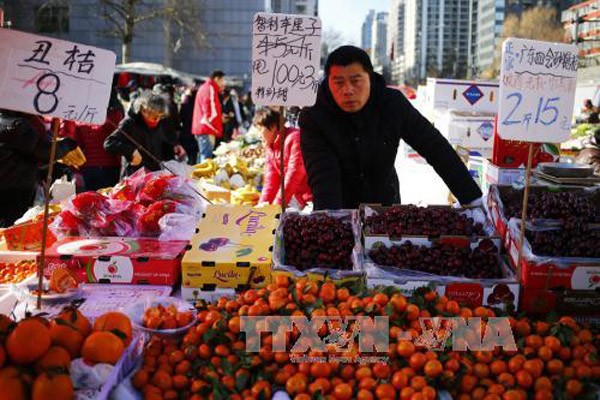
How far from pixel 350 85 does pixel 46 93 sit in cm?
150

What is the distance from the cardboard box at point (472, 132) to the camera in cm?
659

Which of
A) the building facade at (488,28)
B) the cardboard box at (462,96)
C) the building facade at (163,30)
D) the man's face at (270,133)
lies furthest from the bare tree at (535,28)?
the man's face at (270,133)

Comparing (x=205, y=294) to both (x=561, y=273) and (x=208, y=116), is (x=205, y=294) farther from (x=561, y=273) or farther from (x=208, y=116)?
(x=208, y=116)

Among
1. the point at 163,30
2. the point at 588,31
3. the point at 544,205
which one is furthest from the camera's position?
the point at 588,31

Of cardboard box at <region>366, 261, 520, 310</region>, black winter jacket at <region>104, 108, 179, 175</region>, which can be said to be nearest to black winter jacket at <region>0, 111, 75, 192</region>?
black winter jacket at <region>104, 108, 179, 175</region>

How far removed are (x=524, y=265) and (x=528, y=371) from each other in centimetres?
61

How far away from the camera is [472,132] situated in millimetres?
6621

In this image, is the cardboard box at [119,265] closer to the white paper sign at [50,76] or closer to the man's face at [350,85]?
the white paper sign at [50,76]

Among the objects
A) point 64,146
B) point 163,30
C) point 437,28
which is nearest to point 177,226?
point 64,146

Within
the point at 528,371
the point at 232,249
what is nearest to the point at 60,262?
the point at 232,249

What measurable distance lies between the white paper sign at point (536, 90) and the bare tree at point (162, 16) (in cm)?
3245

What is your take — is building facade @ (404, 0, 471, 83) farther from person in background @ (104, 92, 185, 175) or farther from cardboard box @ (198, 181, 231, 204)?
cardboard box @ (198, 181, 231, 204)

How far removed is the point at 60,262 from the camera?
2.55 metres

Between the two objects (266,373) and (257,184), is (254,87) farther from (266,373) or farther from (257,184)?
(257,184)
